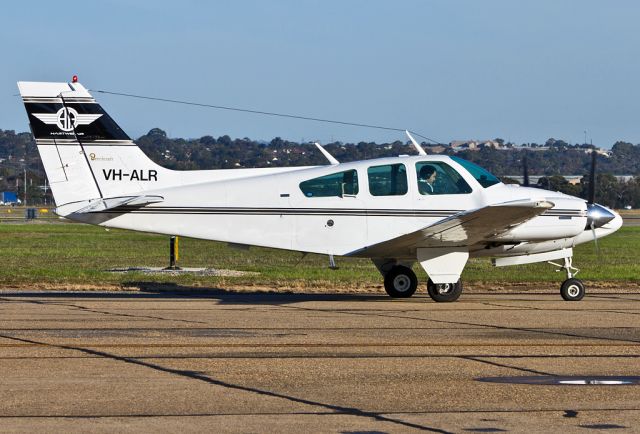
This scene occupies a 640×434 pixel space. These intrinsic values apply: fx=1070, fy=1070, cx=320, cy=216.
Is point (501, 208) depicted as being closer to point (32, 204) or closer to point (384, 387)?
point (384, 387)

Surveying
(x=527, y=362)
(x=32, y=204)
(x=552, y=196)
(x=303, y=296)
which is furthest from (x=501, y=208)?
(x=32, y=204)

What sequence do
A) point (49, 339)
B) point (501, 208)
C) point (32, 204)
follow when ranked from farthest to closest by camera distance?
point (32, 204), point (501, 208), point (49, 339)

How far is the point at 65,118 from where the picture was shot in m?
18.4

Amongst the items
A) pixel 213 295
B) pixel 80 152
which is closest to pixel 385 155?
pixel 213 295

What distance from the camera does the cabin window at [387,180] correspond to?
18172mm

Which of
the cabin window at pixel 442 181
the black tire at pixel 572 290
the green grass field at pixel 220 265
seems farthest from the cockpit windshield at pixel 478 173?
the green grass field at pixel 220 265

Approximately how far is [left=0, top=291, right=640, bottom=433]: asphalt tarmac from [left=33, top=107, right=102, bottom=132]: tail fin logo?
10.3ft

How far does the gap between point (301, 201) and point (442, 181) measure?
243 cm

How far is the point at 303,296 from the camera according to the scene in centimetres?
1970

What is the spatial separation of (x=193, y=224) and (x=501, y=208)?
16.8 ft

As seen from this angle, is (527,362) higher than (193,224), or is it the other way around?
(193,224)

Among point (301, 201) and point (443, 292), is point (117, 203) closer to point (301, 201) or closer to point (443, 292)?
point (301, 201)

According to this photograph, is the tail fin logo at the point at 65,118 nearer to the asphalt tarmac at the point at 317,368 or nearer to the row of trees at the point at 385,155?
the asphalt tarmac at the point at 317,368

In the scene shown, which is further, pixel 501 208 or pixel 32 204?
pixel 32 204
